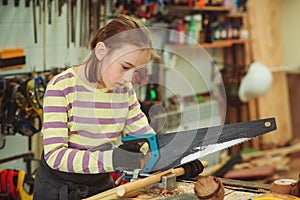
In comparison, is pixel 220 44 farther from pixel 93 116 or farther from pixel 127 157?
pixel 127 157

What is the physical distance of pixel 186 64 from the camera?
3871mm

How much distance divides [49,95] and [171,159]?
0.47m

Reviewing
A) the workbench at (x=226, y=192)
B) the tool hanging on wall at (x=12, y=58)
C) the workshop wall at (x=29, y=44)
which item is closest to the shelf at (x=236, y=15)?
the workshop wall at (x=29, y=44)

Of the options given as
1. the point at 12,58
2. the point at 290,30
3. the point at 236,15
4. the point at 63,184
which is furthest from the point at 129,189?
the point at 290,30

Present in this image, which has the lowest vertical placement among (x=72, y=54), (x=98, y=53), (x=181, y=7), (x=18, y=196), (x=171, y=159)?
(x=18, y=196)

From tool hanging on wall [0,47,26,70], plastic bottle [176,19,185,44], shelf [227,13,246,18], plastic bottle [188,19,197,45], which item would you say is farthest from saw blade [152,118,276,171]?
shelf [227,13,246,18]

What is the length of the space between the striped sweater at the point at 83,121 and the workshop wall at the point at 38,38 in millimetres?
1164

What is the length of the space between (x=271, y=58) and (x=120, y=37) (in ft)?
11.5

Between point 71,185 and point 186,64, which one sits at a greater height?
point 186,64

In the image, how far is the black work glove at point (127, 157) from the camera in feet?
6.03

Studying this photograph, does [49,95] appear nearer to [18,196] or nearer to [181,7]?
[18,196]

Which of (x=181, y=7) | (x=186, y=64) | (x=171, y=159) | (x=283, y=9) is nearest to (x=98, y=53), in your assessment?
(x=171, y=159)

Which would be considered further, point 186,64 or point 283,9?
point 283,9

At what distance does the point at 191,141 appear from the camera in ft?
6.18
